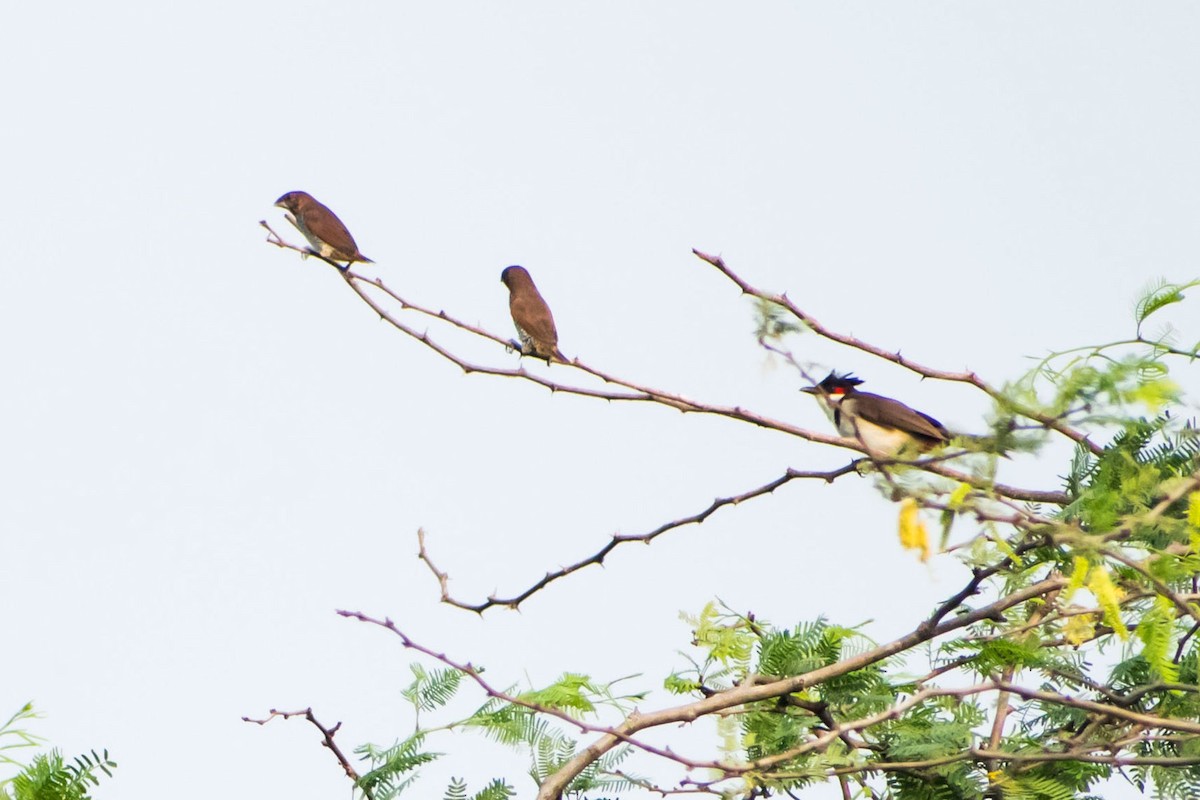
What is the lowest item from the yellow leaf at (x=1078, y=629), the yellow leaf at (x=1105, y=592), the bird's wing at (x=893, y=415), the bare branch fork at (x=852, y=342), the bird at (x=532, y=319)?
the yellow leaf at (x=1105, y=592)

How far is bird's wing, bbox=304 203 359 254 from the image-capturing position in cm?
954

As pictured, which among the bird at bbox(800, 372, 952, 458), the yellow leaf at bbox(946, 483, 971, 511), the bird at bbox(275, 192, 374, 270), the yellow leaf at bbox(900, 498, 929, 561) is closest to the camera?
the yellow leaf at bbox(946, 483, 971, 511)

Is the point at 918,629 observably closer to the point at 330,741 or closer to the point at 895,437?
the point at 330,741

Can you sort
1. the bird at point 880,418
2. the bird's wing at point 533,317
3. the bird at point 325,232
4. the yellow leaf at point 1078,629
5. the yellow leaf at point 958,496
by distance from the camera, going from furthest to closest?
1. the bird's wing at point 533,317
2. the bird at point 325,232
3. the bird at point 880,418
4. the yellow leaf at point 1078,629
5. the yellow leaf at point 958,496

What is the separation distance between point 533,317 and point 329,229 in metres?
1.40

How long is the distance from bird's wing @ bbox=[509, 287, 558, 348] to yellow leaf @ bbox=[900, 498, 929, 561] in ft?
23.8

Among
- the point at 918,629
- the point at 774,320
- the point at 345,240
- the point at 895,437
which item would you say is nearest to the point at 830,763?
the point at 918,629

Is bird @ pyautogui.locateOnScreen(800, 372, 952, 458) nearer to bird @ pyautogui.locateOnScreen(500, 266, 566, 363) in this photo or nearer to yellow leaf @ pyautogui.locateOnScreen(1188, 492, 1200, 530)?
bird @ pyautogui.locateOnScreen(500, 266, 566, 363)

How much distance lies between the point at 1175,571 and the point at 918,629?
2.90 feet

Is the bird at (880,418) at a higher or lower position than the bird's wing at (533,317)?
lower

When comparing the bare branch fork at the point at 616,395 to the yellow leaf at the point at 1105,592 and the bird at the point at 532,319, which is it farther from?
the bird at the point at 532,319

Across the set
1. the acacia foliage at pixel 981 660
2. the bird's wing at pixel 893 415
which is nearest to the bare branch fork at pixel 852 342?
the acacia foliage at pixel 981 660

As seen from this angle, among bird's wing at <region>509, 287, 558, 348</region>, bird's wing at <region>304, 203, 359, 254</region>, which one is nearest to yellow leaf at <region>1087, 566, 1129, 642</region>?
bird's wing at <region>509, 287, 558, 348</region>

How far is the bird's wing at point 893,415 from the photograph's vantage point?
6.87 meters
